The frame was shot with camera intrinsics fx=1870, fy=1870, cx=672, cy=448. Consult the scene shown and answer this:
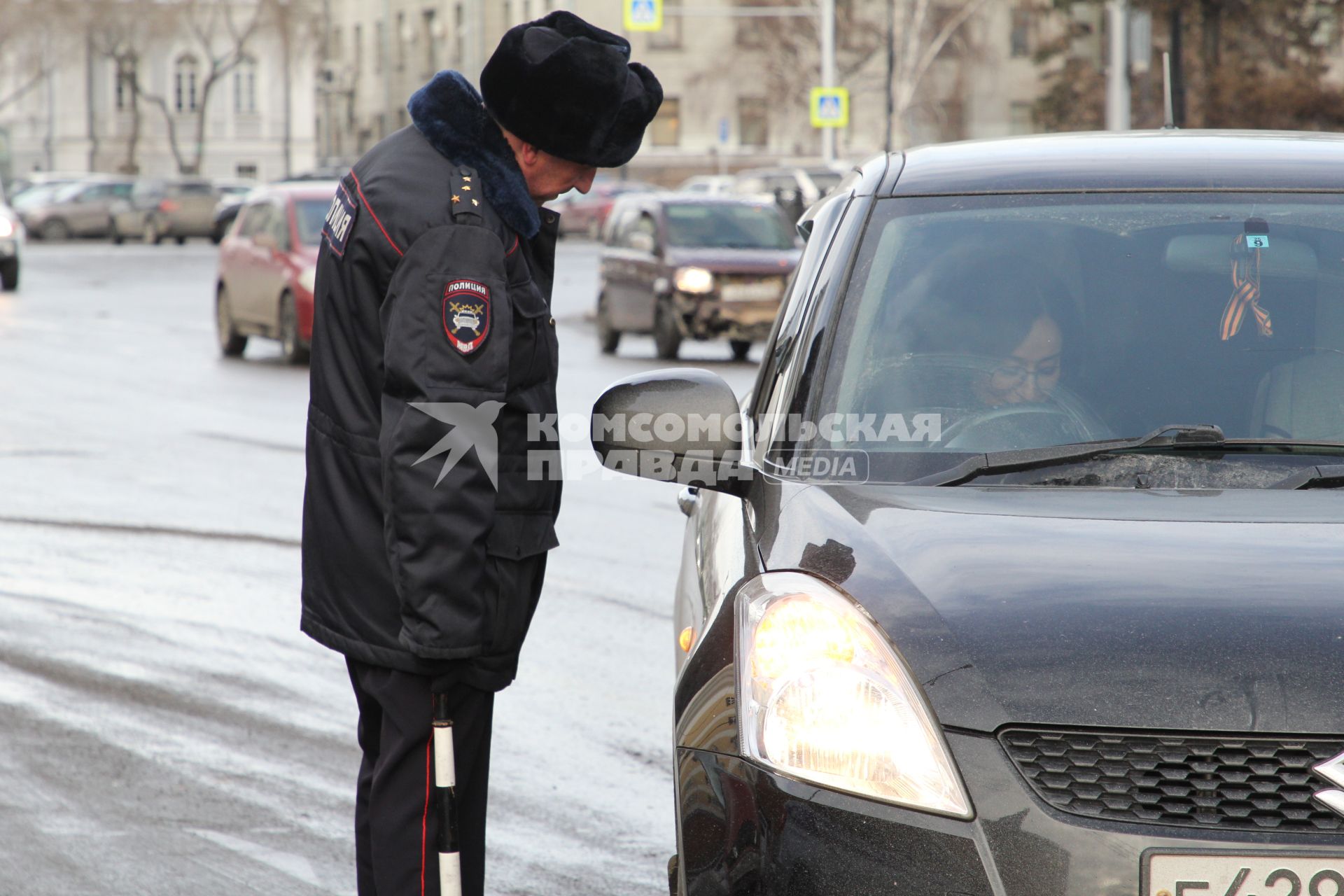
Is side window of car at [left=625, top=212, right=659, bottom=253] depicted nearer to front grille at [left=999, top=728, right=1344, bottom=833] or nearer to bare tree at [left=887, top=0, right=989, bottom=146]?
front grille at [left=999, top=728, right=1344, bottom=833]

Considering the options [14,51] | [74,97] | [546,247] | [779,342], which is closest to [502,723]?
[779,342]

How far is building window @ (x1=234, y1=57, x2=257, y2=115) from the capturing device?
88.4 meters

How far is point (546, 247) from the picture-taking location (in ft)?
10.6

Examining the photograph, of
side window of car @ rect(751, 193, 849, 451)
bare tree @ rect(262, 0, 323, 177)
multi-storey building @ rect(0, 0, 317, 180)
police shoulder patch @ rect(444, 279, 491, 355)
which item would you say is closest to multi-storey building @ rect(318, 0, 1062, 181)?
bare tree @ rect(262, 0, 323, 177)

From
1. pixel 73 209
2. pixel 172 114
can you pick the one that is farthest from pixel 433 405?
pixel 172 114

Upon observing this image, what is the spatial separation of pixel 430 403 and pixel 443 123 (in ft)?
1.61

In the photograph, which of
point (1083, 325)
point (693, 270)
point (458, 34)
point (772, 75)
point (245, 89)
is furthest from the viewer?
point (245, 89)

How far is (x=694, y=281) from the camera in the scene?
60.3 ft

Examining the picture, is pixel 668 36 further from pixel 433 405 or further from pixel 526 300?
pixel 433 405

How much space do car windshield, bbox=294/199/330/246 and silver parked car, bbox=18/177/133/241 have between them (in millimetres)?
33635

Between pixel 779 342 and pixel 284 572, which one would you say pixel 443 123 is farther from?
pixel 284 572

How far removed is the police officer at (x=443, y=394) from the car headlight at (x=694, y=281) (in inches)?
596

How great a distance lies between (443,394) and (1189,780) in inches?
48.6

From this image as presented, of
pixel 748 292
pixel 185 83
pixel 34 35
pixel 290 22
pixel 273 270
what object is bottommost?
pixel 748 292
